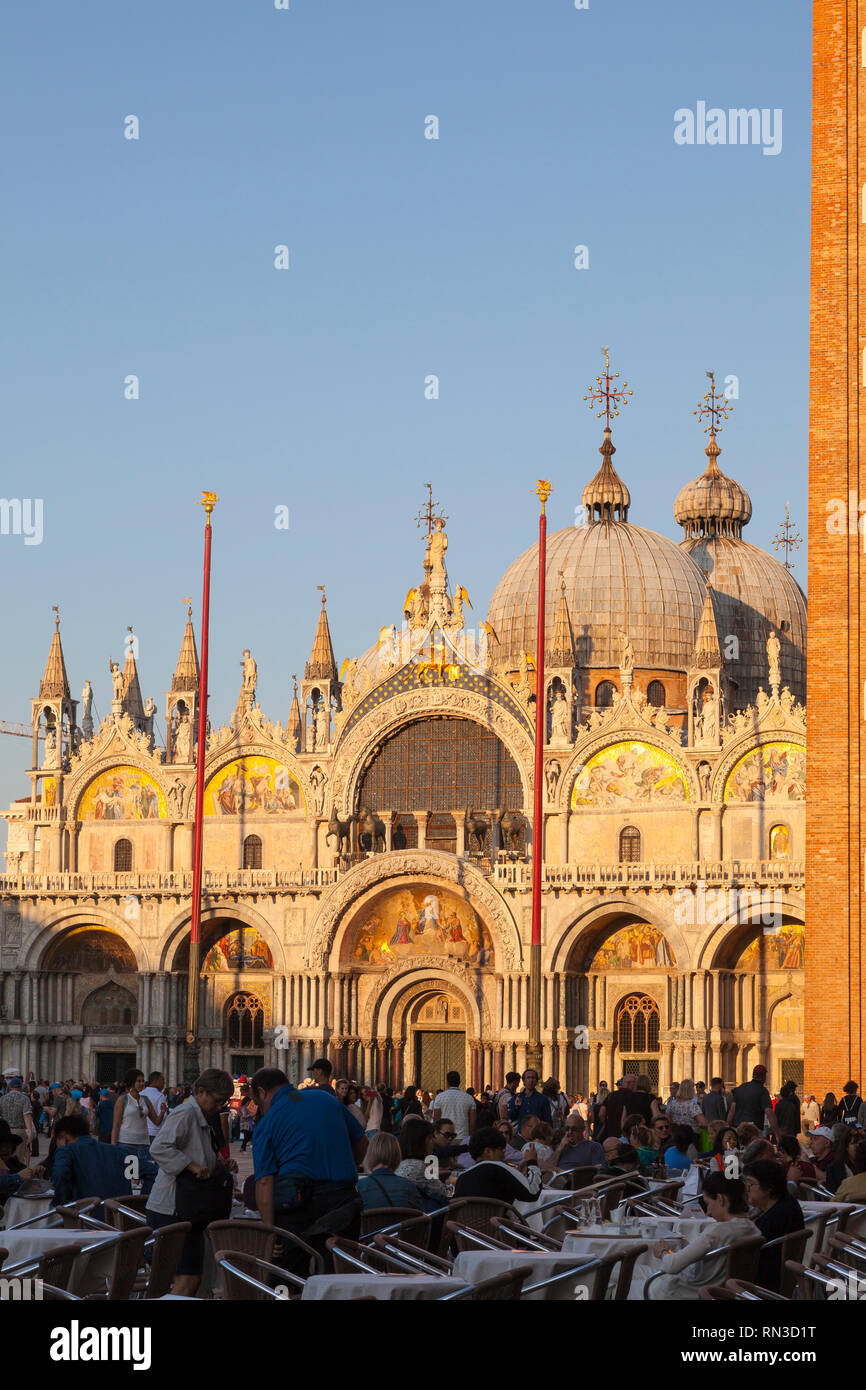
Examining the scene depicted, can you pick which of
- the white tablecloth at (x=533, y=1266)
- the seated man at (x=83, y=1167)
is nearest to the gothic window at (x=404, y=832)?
the seated man at (x=83, y=1167)

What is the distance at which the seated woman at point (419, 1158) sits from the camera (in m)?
15.4

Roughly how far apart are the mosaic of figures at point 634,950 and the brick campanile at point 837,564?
18.9 metres

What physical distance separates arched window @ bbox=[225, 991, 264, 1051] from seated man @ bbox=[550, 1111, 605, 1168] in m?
35.0

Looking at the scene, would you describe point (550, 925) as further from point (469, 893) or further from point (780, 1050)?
point (780, 1050)

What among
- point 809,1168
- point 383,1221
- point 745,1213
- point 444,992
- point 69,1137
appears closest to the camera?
point 745,1213

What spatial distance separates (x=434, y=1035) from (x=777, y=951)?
902cm

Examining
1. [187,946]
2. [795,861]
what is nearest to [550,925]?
[795,861]

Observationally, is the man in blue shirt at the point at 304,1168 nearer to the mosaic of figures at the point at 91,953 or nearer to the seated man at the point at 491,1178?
the seated man at the point at 491,1178

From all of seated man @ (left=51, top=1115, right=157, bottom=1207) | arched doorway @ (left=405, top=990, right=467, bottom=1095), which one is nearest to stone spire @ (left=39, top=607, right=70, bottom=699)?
arched doorway @ (left=405, top=990, right=467, bottom=1095)

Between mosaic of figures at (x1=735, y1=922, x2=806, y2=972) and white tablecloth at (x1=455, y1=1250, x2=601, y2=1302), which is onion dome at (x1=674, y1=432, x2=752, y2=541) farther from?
white tablecloth at (x1=455, y1=1250, x2=601, y2=1302)

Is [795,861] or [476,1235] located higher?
[795,861]

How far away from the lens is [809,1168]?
17.1 meters

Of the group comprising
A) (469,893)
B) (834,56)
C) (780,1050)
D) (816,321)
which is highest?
(834,56)
